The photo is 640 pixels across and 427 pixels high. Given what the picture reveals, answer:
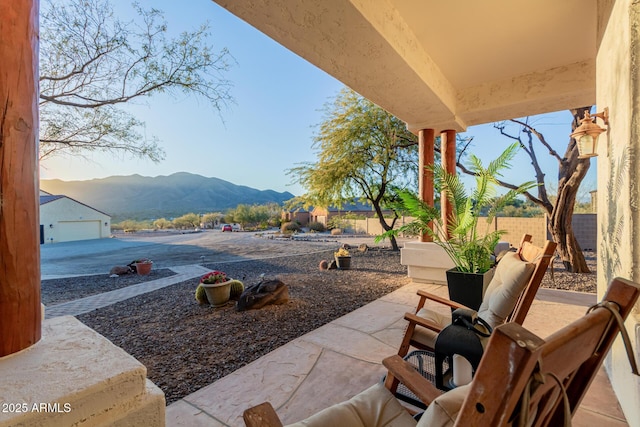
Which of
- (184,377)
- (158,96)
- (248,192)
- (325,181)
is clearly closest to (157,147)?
(158,96)

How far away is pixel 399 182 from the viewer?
8891 mm

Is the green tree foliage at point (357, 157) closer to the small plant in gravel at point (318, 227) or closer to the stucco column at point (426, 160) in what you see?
the stucco column at point (426, 160)

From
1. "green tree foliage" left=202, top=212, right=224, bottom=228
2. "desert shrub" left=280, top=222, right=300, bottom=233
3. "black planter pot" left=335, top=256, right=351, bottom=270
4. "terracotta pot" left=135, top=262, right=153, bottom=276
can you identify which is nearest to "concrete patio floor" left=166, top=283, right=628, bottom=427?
"black planter pot" left=335, top=256, right=351, bottom=270

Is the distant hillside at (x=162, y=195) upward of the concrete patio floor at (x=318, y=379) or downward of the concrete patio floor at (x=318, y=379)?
upward

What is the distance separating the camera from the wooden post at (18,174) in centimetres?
85

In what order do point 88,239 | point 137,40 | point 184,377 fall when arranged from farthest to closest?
1. point 88,239
2. point 137,40
3. point 184,377

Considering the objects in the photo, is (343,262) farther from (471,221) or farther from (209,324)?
(209,324)

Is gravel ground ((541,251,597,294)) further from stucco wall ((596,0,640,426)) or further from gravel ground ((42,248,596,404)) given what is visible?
stucco wall ((596,0,640,426))

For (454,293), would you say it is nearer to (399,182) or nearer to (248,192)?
(399,182)

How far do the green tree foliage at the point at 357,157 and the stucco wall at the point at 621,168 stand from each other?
579 cm

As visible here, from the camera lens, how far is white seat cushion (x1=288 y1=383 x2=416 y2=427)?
1.07m

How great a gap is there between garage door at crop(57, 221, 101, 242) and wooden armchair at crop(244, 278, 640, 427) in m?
27.2

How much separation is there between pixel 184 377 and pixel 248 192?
297 ft

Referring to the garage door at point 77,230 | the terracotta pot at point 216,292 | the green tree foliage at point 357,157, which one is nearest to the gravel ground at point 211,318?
the terracotta pot at point 216,292
